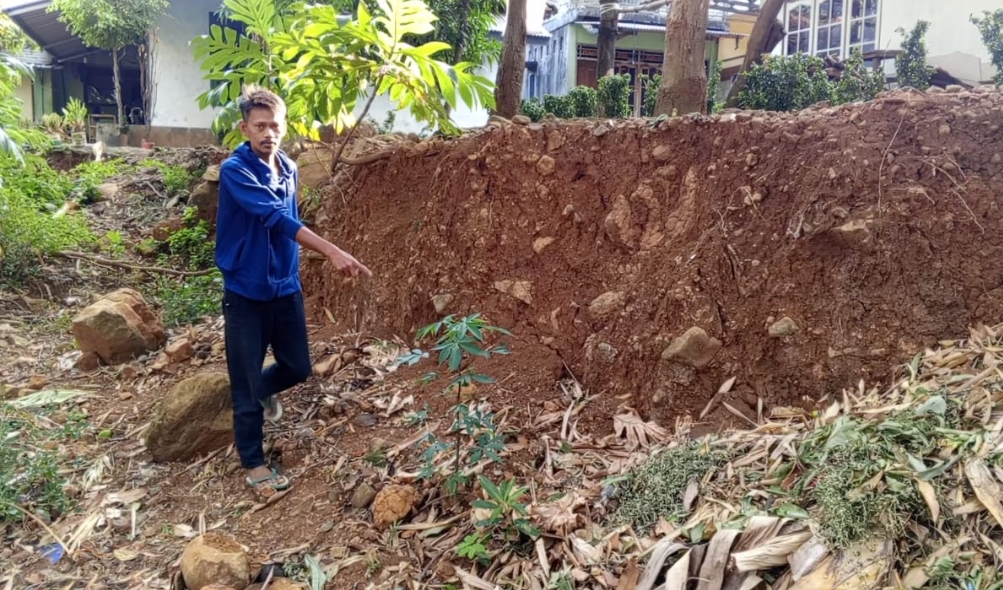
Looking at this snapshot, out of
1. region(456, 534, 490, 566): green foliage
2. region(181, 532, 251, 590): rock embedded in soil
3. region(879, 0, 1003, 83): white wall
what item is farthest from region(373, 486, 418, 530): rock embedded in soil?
region(879, 0, 1003, 83): white wall

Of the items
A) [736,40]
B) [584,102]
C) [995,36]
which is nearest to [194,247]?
[584,102]

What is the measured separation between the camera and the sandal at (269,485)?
3.32 meters

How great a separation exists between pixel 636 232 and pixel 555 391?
0.99 metres

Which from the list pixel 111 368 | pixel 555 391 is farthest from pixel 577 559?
pixel 111 368

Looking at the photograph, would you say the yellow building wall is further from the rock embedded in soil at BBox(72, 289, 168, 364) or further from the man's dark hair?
the man's dark hair

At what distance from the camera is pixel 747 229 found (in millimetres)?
3484

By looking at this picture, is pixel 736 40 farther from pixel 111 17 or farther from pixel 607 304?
pixel 607 304

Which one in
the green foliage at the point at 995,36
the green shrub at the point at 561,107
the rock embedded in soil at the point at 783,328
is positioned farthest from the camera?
the green shrub at the point at 561,107

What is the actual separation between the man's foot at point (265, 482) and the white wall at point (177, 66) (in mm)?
11008

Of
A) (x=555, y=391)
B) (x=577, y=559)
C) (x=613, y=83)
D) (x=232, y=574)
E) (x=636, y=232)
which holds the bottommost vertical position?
(x=232, y=574)

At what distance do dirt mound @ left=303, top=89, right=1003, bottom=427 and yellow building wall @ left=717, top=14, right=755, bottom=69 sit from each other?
1478cm

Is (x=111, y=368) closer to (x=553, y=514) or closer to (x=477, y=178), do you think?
(x=477, y=178)

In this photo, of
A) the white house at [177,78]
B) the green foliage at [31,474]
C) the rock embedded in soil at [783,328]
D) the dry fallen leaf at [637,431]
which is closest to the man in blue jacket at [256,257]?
the green foliage at [31,474]

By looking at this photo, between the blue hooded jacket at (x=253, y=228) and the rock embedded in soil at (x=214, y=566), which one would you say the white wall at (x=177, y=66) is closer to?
the blue hooded jacket at (x=253, y=228)
